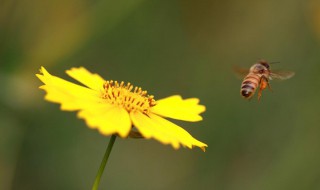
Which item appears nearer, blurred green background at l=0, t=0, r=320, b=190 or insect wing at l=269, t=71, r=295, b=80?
insect wing at l=269, t=71, r=295, b=80

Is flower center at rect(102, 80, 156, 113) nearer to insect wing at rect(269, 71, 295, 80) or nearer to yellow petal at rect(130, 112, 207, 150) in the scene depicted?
yellow petal at rect(130, 112, 207, 150)

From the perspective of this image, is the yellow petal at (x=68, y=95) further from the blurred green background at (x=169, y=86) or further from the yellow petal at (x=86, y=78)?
the blurred green background at (x=169, y=86)

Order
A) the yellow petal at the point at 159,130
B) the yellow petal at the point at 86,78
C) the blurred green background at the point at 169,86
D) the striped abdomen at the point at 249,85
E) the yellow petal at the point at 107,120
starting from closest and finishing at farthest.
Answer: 1. the yellow petal at the point at 107,120
2. the yellow petal at the point at 159,130
3. the yellow petal at the point at 86,78
4. the striped abdomen at the point at 249,85
5. the blurred green background at the point at 169,86

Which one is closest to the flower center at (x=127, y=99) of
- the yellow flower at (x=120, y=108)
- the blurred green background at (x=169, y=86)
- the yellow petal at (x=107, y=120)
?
the yellow flower at (x=120, y=108)

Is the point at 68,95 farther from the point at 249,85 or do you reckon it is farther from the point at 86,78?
the point at 249,85

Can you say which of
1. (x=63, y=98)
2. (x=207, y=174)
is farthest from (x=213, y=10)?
(x=63, y=98)

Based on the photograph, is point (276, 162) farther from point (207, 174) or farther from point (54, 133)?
point (54, 133)

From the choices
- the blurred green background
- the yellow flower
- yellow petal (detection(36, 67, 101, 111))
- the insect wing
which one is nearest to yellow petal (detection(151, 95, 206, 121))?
the yellow flower

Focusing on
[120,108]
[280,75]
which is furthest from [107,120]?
[280,75]
